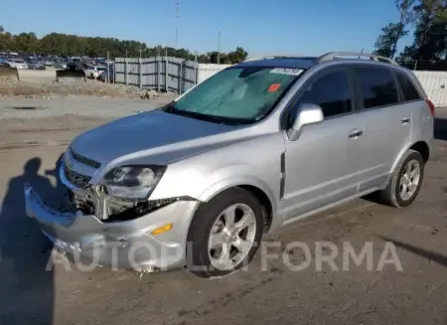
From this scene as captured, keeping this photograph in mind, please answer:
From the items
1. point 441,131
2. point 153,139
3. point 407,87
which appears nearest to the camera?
point 153,139

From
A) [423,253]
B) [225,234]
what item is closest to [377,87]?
[423,253]

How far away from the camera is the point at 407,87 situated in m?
4.95

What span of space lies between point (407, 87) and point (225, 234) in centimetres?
306

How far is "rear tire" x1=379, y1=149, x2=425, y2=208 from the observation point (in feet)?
15.9

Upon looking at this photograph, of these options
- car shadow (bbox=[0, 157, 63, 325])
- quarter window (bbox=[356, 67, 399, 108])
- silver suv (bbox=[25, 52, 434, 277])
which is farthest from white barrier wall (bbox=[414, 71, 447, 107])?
car shadow (bbox=[0, 157, 63, 325])

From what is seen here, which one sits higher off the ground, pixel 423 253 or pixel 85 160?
pixel 85 160

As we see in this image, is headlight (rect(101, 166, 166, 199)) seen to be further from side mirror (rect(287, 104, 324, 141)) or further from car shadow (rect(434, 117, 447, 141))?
car shadow (rect(434, 117, 447, 141))

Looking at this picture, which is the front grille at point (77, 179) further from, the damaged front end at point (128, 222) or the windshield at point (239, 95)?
the windshield at point (239, 95)

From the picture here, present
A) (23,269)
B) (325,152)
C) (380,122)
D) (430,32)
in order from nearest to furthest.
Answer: (23,269) < (325,152) < (380,122) < (430,32)

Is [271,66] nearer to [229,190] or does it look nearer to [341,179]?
[341,179]

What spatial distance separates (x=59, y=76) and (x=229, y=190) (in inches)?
1150

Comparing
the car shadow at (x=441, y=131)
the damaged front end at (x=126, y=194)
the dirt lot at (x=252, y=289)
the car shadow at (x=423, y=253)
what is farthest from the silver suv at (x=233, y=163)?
the car shadow at (x=441, y=131)

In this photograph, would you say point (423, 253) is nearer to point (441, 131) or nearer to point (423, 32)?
point (441, 131)

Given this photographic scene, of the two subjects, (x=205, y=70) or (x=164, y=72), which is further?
(x=164, y=72)
